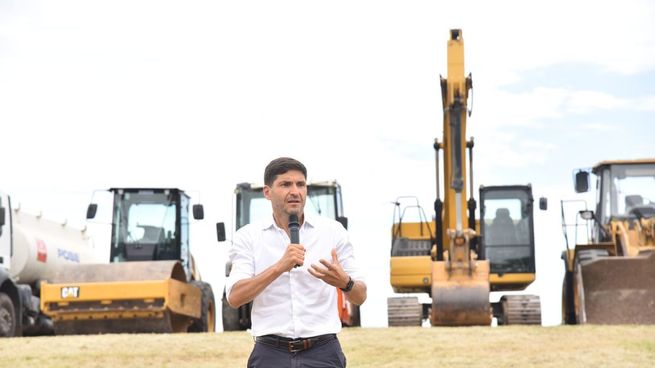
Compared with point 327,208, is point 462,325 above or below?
below

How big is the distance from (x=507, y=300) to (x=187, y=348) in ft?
25.2

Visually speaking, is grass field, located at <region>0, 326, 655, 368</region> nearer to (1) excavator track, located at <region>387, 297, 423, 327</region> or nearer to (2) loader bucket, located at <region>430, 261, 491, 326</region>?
(2) loader bucket, located at <region>430, 261, 491, 326</region>

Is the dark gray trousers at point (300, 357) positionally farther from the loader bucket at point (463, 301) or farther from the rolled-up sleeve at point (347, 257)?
the loader bucket at point (463, 301)

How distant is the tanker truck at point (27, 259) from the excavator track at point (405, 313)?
695 centimetres

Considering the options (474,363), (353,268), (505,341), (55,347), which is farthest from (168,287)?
(353,268)

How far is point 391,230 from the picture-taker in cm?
2361

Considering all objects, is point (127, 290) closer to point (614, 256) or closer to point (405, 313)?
point (405, 313)

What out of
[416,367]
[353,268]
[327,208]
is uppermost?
[327,208]

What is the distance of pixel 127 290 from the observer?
70.6 ft

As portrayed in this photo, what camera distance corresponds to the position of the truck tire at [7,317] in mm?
22391

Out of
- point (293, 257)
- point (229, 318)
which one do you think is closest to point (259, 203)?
point (229, 318)

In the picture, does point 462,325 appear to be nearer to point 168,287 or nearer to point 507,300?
point 507,300

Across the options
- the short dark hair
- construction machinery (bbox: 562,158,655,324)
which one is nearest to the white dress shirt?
the short dark hair

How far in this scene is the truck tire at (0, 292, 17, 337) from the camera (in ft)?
73.5
